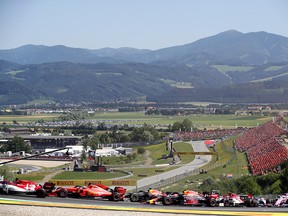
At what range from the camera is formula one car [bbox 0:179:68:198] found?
74.6ft

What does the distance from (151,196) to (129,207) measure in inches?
56.9

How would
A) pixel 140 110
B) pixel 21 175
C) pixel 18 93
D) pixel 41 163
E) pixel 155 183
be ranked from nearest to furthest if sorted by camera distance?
pixel 155 183
pixel 21 175
pixel 41 163
pixel 140 110
pixel 18 93

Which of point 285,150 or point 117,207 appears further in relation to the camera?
point 285,150

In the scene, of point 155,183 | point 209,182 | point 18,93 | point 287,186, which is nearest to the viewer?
point 287,186

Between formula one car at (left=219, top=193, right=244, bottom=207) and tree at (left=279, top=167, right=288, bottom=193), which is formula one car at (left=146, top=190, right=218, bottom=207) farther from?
tree at (left=279, top=167, right=288, bottom=193)

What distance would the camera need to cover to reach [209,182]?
3384 centimetres

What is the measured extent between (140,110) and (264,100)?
29.0 metres

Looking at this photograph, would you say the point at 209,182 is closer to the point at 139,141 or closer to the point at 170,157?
the point at 170,157

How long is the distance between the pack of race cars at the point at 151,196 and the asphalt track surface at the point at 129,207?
256 millimetres

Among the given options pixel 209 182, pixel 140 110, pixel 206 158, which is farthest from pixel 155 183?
pixel 140 110

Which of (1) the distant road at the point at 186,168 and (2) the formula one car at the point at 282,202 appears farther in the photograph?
(1) the distant road at the point at 186,168

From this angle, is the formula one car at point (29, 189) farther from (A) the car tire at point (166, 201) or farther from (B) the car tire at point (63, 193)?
(A) the car tire at point (166, 201)

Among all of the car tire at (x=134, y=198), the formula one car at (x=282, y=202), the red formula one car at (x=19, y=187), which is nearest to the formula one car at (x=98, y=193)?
the car tire at (x=134, y=198)

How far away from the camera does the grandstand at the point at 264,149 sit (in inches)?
1518
